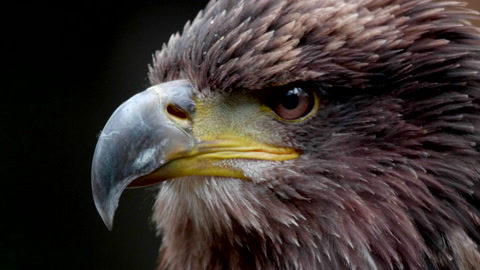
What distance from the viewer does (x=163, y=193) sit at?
246 centimetres

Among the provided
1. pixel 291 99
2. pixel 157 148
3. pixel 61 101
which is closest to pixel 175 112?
pixel 157 148

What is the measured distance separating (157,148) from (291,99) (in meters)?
0.43

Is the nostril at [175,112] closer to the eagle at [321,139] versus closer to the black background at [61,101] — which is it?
the eagle at [321,139]

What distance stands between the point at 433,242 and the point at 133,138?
3.03 ft

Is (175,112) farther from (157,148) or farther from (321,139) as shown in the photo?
(321,139)

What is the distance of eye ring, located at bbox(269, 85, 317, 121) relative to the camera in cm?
219

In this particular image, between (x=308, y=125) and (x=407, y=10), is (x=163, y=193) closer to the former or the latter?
(x=308, y=125)

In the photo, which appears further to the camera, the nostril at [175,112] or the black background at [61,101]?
the black background at [61,101]

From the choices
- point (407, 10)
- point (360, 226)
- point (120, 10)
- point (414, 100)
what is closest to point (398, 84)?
point (414, 100)

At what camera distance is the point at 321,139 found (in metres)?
2.19

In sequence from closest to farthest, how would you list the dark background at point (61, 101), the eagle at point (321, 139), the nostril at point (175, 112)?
the eagle at point (321, 139) < the nostril at point (175, 112) < the dark background at point (61, 101)

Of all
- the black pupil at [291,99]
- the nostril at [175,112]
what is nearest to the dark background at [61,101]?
the nostril at [175,112]

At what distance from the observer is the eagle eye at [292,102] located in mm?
2193

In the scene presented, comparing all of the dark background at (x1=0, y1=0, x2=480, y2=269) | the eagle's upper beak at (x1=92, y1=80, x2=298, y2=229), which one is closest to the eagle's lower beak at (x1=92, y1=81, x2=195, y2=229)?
the eagle's upper beak at (x1=92, y1=80, x2=298, y2=229)
